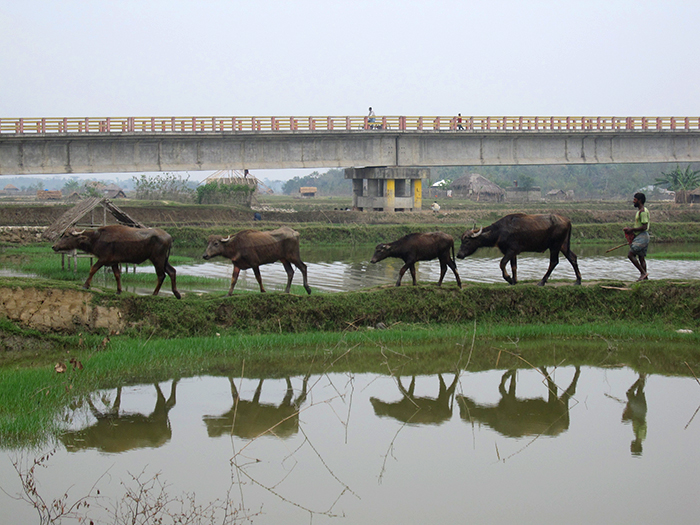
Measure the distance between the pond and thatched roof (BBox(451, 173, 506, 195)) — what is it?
2021 inches

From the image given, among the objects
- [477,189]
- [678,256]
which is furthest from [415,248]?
[477,189]

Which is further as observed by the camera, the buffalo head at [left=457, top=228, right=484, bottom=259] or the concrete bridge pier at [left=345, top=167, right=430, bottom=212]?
the concrete bridge pier at [left=345, top=167, right=430, bottom=212]

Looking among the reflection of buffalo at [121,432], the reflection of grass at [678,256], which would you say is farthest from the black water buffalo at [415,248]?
the reflection of grass at [678,256]

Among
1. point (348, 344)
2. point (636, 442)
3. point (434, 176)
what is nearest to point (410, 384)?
point (348, 344)

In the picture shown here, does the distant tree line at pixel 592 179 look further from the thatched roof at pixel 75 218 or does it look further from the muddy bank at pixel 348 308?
the muddy bank at pixel 348 308

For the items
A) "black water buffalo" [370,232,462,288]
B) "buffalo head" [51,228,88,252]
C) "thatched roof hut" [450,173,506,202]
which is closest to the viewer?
"buffalo head" [51,228,88,252]

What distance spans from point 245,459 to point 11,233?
19820mm

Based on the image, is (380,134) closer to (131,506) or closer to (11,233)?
(11,233)

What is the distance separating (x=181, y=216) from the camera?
1181 inches

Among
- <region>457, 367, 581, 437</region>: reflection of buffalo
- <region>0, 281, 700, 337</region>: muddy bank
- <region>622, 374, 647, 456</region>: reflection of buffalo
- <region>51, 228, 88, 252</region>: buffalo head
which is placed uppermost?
<region>51, 228, 88, 252</region>: buffalo head

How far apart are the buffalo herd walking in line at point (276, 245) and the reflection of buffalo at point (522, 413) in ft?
13.1

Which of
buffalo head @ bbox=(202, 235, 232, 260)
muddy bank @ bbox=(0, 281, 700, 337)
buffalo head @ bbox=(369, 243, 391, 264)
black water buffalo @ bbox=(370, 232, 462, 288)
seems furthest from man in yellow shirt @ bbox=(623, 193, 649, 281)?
buffalo head @ bbox=(202, 235, 232, 260)

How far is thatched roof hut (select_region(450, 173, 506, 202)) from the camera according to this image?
58438 millimetres

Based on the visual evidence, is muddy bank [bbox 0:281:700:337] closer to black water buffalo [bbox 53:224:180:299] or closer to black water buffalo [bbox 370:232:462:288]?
black water buffalo [bbox 370:232:462:288]
